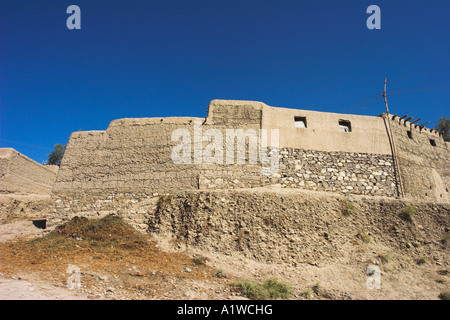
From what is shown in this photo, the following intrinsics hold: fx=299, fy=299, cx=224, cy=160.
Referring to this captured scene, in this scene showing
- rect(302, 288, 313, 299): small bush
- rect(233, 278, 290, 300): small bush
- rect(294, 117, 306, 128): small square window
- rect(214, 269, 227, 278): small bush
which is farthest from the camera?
rect(294, 117, 306, 128): small square window

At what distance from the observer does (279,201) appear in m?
11.2

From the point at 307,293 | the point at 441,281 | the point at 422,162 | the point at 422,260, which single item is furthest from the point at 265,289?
the point at 422,162

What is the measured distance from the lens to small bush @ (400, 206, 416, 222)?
11.9 m

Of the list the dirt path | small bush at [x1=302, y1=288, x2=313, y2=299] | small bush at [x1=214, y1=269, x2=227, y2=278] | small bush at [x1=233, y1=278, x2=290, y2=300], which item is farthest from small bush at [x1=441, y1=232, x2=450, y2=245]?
the dirt path

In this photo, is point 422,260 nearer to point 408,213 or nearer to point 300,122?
point 408,213

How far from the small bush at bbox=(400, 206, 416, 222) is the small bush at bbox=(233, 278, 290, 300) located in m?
6.66

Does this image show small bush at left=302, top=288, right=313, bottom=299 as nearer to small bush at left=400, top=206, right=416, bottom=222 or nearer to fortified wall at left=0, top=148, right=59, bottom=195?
small bush at left=400, top=206, right=416, bottom=222

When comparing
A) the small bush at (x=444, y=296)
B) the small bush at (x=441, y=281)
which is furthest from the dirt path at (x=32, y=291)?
the small bush at (x=441, y=281)

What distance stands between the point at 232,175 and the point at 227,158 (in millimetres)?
739

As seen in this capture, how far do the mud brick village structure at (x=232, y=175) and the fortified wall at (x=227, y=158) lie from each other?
1.7 inches
